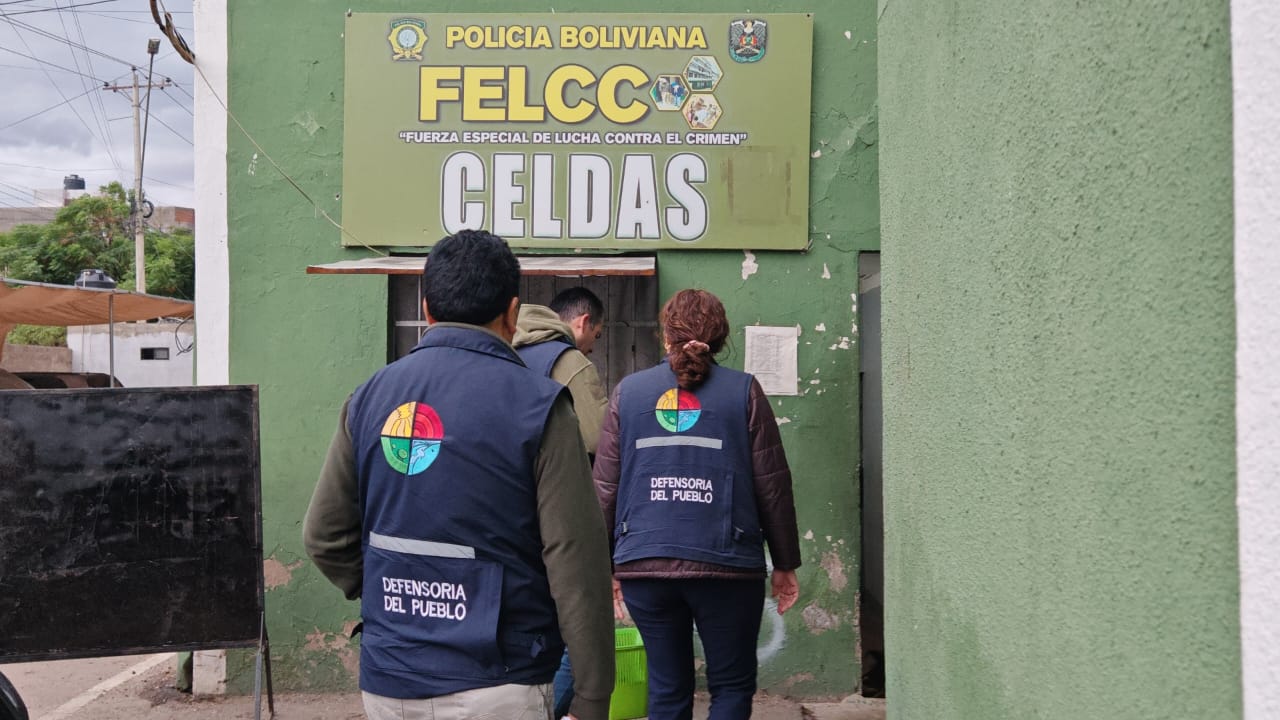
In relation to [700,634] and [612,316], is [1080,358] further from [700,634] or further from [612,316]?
[612,316]

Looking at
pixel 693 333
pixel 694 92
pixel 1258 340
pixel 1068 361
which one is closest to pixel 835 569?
pixel 693 333

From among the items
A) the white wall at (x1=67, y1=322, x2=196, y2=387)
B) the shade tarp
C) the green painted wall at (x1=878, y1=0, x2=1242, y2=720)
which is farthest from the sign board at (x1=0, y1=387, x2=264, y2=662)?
the white wall at (x1=67, y1=322, x2=196, y2=387)

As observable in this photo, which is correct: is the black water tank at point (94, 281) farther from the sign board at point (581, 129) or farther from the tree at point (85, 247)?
the tree at point (85, 247)

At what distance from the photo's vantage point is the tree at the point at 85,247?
4059 centimetres

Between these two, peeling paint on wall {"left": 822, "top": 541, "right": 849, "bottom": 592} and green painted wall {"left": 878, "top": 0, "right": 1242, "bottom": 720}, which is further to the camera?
peeling paint on wall {"left": 822, "top": 541, "right": 849, "bottom": 592}

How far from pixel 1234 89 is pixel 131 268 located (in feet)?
152

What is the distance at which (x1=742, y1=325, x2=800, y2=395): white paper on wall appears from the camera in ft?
17.6

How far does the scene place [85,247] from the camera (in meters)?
41.2

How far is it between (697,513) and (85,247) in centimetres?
4404

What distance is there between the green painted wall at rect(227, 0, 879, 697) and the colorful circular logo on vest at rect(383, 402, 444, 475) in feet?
10.5

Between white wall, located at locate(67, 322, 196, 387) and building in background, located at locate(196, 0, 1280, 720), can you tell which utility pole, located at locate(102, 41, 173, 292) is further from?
building in background, located at locate(196, 0, 1280, 720)

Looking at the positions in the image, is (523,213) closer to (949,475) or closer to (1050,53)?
(949,475)

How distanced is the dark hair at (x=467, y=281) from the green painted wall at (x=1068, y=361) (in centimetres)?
109

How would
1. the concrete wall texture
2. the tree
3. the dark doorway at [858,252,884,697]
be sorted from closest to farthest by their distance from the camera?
the dark doorway at [858,252,884,697] → the concrete wall texture → the tree
